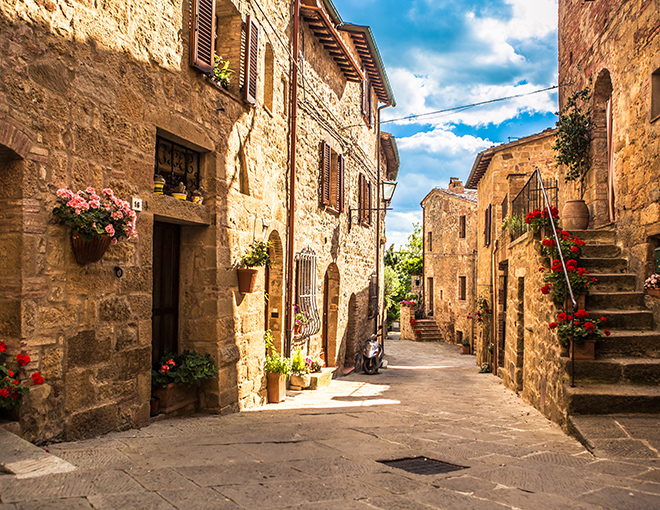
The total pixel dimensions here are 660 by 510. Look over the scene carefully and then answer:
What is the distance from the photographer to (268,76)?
7176 mm

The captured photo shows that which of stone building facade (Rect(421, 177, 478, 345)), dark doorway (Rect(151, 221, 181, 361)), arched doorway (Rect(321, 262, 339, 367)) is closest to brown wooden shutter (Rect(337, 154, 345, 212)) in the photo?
arched doorway (Rect(321, 262, 339, 367))

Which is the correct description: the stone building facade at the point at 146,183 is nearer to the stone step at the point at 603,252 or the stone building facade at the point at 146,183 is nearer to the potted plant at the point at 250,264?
the potted plant at the point at 250,264

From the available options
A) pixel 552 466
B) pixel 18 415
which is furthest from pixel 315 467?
pixel 18 415

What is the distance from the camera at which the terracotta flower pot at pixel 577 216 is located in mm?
7848

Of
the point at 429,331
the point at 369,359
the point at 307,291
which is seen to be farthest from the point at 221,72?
the point at 429,331

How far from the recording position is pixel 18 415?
10.4ft

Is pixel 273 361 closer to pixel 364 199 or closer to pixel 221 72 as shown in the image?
pixel 221 72

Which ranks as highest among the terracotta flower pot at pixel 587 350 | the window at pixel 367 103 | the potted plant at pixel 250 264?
the window at pixel 367 103

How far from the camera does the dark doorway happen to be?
518cm

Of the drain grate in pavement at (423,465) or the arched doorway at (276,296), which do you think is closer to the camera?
the drain grate in pavement at (423,465)

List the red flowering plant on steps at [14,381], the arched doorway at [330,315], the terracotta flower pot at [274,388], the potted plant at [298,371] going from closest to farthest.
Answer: the red flowering plant on steps at [14,381], the terracotta flower pot at [274,388], the potted plant at [298,371], the arched doorway at [330,315]

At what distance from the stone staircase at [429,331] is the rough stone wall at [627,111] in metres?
18.1

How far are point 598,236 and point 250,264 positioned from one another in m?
4.77

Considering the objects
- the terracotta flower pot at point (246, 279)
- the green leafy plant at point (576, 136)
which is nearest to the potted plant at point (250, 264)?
the terracotta flower pot at point (246, 279)
